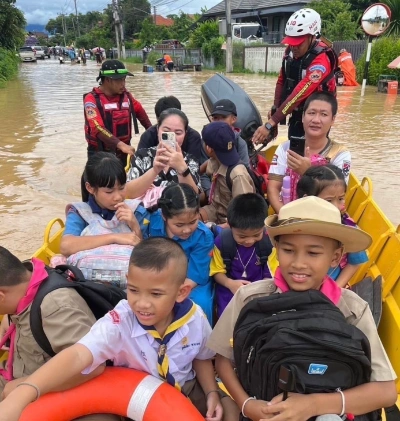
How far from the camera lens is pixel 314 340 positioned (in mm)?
1453

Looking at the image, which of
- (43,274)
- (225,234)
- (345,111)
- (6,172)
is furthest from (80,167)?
(345,111)

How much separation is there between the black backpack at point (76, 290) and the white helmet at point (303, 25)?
10.1 feet

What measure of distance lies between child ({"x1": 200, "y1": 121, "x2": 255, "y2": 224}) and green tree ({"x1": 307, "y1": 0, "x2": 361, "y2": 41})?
2390 centimetres

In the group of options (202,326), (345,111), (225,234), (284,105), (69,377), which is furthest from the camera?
(345,111)

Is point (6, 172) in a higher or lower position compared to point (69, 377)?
lower

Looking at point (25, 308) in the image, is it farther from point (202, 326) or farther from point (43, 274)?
point (202, 326)

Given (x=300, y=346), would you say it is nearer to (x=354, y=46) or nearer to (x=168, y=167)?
(x=168, y=167)

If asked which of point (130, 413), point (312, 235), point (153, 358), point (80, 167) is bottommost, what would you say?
point (80, 167)

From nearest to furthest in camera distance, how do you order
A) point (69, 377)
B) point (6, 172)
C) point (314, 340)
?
point (314, 340) < point (69, 377) < point (6, 172)

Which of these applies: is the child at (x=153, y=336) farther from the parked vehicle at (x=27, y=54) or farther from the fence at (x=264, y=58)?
the parked vehicle at (x=27, y=54)

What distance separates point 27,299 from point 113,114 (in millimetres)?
3237

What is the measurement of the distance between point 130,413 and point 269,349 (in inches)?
24.4

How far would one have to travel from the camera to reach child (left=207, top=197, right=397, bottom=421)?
1521 mm

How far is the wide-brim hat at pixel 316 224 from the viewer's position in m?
1.57
